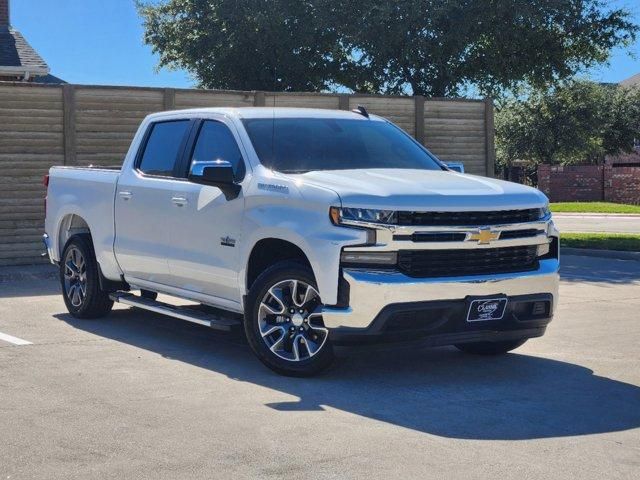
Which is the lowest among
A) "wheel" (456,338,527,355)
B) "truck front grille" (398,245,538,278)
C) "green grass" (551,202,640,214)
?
"wheel" (456,338,527,355)

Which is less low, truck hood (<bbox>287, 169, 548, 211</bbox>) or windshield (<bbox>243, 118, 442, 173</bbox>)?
windshield (<bbox>243, 118, 442, 173</bbox>)

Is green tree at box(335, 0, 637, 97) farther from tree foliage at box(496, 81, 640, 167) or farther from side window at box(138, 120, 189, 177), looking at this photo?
tree foliage at box(496, 81, 640, 167)

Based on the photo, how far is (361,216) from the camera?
722 cm

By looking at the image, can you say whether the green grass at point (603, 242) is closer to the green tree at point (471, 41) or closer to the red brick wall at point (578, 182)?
the green tree at point (471, 41)

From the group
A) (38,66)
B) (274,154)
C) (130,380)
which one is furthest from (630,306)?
(38,66)

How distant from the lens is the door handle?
8.77m

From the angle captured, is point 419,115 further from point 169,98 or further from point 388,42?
point 388,42

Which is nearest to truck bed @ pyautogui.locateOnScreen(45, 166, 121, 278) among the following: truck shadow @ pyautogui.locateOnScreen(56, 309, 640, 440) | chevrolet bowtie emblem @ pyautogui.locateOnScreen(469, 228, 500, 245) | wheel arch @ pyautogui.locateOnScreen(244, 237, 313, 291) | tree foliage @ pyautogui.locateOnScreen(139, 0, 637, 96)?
truck shadow @ pyautogui.locateOnScreen(56, 309, 640, 440)

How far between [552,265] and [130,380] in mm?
3179

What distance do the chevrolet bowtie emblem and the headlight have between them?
61 centimetres

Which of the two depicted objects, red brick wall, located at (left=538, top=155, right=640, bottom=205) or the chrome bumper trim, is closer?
the chrome bumper trim

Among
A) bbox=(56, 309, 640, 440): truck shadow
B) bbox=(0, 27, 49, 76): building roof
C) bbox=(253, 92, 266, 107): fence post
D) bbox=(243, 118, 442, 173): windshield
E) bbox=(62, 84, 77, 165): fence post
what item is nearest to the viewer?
bbox=(56, 309, 640, 440): truck shadow

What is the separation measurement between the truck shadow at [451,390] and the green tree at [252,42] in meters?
19.7

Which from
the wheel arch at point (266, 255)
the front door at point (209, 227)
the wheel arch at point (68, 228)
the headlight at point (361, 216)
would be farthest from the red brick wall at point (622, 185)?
the headlight at point (361, 216)
